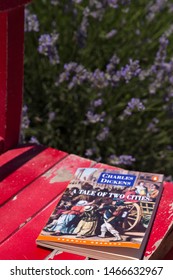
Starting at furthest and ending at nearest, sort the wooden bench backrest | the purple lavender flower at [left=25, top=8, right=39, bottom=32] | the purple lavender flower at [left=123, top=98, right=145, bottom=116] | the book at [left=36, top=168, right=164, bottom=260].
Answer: the purple lavender flower at [left=25, top=8, right=39, bottom=32] < the purple lavender flower at [left=123, top=98, right=145, bottom=116] < the wooden bench backrest < the book at [left=36, top=168, right=164, bottom=260]

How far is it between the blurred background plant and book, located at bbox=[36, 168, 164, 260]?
68 centimetres

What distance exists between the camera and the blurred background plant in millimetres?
2715

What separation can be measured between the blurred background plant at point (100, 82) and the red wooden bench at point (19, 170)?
539 mm

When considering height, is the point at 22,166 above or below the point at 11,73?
below

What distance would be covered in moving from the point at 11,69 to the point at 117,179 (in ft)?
1.56

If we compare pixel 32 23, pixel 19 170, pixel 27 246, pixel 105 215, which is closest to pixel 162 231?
pixel 105 215

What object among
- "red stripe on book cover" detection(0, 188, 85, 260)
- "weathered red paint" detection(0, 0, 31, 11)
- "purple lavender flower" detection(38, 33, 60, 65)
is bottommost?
"red stripe on book cover" detection(0, 188, 85, 260)

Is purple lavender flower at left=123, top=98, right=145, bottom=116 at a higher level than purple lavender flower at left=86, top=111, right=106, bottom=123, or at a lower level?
higher

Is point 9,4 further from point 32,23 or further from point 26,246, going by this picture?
point 32,23

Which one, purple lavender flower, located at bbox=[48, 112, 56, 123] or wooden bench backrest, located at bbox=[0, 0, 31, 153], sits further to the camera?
purple lavender flower, located at bbox=[48, 112, 56, 123]

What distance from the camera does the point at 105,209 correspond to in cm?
187

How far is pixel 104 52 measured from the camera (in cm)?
281

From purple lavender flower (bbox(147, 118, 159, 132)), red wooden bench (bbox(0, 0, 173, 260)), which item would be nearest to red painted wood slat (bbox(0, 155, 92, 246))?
red wooden bench (bbox(0, 0, 173, 260))

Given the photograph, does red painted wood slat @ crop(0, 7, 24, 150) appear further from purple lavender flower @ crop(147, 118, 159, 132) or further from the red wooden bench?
purple lavender flower @ crop(147, 118, 159, 132)
